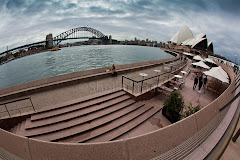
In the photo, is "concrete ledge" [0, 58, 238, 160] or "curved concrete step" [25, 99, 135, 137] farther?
"curved concrete step" [25, 99, 135, 137]

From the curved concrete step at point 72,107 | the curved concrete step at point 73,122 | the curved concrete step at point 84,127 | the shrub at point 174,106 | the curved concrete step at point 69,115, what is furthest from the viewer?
the shrub at point 174,106

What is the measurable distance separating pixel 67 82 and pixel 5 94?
418 centimetres

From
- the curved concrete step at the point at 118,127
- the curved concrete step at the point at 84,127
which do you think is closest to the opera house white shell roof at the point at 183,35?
the curved concrete step at the point at 118,127

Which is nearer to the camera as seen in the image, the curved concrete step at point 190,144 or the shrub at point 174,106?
the curved concrete step at point 190,144

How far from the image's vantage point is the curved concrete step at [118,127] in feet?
16.0

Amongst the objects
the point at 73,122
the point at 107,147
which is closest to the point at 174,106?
the point at 107,147

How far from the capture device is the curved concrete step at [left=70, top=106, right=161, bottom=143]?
4892mm

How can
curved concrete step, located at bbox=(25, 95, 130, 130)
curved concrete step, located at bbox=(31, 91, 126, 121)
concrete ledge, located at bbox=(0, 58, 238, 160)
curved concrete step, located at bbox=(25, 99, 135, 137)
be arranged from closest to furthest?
1. concrete ledge, located at bbox=(0, 58, 238, 160)
2. curved concrete step, located at bbox=(25, 99, 135, 137)
3. curved concrete step, located at bbox=(25, 95, 130, 130)
4. curved concrete step, located at bbox=(31, 91, 126, 121)

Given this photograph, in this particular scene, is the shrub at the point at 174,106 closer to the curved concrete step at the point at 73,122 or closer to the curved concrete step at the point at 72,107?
the curved concrete step at the point at 73,122

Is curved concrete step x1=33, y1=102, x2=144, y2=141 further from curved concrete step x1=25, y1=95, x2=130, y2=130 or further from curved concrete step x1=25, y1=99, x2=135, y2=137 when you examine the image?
curved concrete step x1=25, y1=95, x2=130, y2=130

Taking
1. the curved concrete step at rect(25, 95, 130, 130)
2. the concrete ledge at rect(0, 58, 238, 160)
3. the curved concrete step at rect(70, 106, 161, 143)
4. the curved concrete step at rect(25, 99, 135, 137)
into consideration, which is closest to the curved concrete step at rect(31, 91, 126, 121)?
the curved concrete step at rect(25, 95, 130, 130)

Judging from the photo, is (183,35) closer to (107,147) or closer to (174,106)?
(174,106)

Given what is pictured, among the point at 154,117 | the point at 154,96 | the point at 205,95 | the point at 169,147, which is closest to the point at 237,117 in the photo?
the point at 169,147

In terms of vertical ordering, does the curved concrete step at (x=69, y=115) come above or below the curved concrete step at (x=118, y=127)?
above
